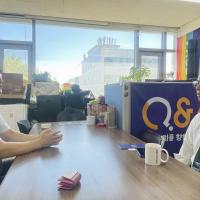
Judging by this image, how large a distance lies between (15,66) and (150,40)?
350 cm

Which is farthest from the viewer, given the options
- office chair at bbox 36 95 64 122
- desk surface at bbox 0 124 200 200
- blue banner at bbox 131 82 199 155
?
office chair at bbox 36 95 64 122

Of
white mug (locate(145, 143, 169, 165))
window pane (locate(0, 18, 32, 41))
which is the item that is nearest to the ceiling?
window pane (locate(0, 18, 32, 41))

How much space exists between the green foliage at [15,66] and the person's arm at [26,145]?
15.0ft

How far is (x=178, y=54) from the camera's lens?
22.0 feet

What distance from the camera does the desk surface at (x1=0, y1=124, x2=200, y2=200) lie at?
90 cm

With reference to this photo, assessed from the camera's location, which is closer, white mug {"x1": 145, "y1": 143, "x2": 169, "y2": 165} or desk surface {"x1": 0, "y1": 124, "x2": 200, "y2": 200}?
desk surface {"x1": 0, "y1": 124, "x2": 200, "y2": 200}

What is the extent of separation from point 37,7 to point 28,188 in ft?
15.9

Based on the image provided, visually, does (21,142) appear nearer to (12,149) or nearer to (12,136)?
(12,149)

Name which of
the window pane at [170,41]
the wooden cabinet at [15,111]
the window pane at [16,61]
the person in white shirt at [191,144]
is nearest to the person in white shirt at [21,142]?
the person in white shirt at [191,144]

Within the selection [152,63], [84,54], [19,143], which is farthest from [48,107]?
[152,63]

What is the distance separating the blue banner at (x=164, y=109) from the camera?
2.17 m

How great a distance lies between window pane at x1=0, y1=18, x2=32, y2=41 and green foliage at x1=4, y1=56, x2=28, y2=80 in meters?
0.47

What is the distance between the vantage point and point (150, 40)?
265 inches

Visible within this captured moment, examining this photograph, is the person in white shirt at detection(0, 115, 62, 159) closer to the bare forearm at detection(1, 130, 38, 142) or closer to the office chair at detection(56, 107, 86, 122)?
the bare forearm at detection(1, 130, 38, 142)
